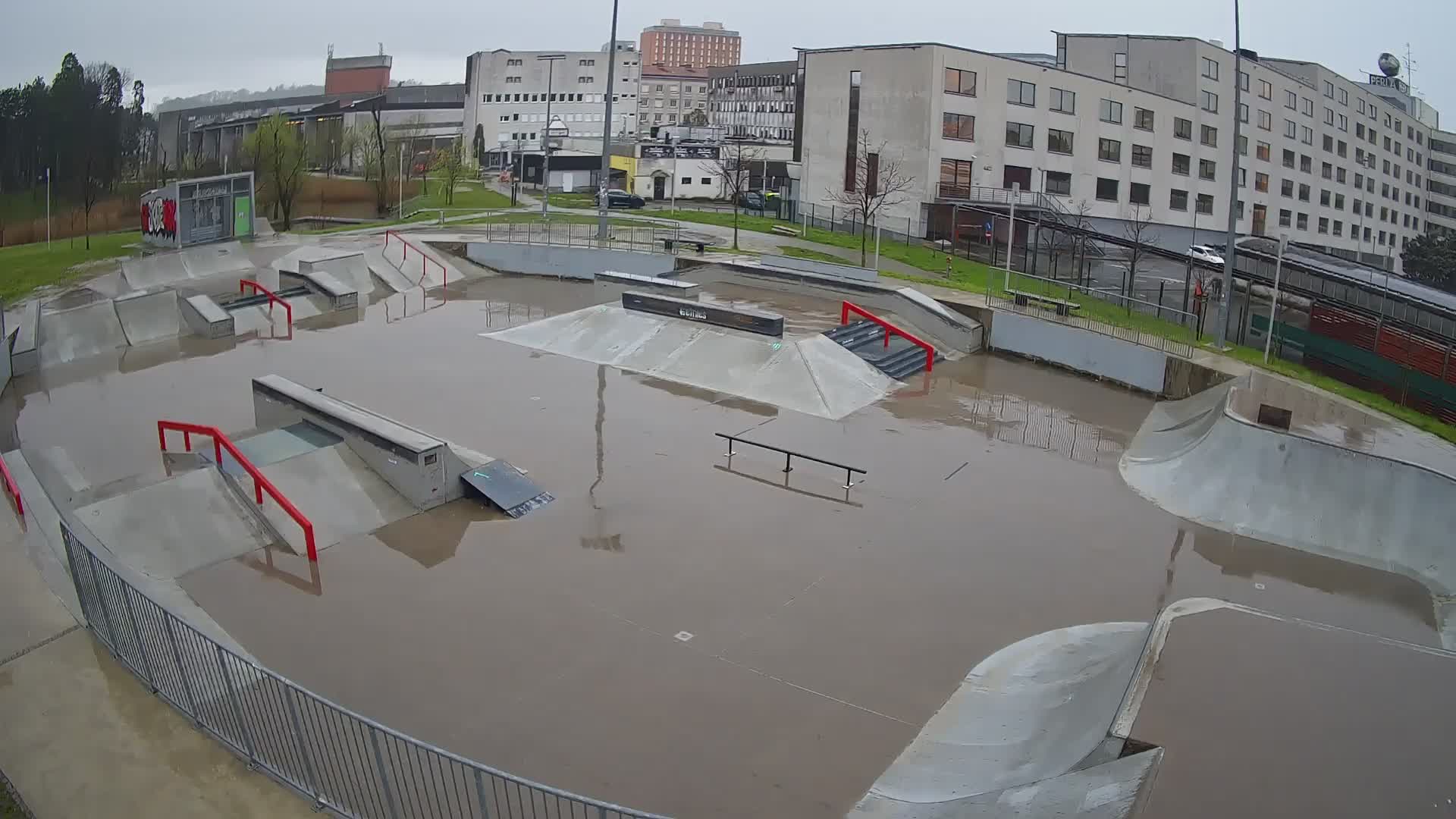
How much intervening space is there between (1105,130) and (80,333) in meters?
43.9

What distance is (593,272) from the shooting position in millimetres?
38281

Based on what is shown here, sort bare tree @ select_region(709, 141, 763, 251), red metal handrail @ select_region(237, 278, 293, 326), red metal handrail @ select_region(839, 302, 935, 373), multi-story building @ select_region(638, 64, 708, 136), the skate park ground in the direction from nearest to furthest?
the skate park ground, red metal handrail @ select_region(839, 302, 935, 373), red metal handrail @ select_region(237, 278, 293, 326), bare tree @ select_region(709, 141, 763, 251), multi-story building @ select_region(638, 64, 708, 136)

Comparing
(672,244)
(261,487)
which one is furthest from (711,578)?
(672,244)

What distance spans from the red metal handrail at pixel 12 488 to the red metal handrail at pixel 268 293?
13.6m

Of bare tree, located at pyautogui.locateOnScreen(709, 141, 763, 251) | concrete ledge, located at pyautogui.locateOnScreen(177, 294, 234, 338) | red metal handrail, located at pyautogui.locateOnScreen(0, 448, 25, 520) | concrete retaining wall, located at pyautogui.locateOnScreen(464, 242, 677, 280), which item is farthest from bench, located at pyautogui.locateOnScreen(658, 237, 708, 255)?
red metal handrail, located at pyautogui.locateOnScreen(0, 448, 25, 520)

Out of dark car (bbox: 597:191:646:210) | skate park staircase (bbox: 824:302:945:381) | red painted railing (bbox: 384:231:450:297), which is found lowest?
skate park staircase (bbox: 824:302:945:381)

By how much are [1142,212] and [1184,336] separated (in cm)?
2795

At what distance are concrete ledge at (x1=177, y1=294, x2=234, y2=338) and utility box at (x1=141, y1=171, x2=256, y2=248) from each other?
9.81m

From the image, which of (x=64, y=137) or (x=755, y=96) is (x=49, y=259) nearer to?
(x=64, y=137)

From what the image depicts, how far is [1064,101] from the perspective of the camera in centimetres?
4862

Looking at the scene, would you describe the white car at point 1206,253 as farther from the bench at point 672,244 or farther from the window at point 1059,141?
the bench at point 672,244

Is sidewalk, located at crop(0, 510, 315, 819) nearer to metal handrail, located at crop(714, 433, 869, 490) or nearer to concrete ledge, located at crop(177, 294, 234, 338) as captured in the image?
metal handrail, located at crop(714, 433, 869, 490)

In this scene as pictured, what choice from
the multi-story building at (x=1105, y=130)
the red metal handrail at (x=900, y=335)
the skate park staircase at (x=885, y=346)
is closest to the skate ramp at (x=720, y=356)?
the skate park staircase at (x=885, y=346)

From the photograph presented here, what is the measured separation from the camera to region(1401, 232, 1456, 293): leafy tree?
69.7 m
